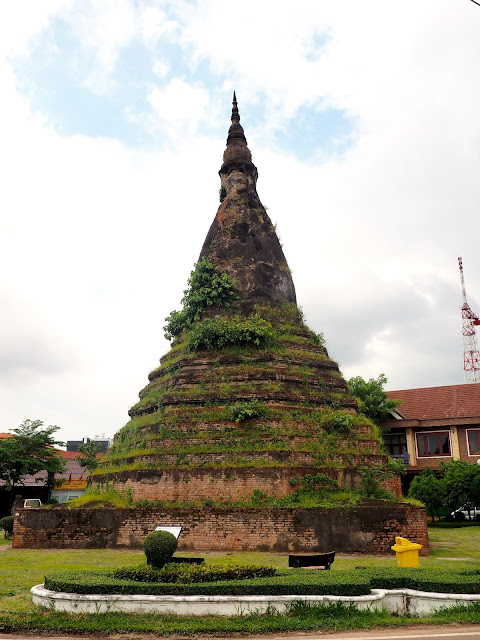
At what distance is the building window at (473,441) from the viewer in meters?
30.6

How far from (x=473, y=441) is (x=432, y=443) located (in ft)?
6.77

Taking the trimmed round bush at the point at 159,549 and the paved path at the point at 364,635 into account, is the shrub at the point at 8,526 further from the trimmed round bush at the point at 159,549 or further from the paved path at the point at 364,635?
the paved path at the point at 364,635

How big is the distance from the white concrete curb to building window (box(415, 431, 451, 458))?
24187 millimetres

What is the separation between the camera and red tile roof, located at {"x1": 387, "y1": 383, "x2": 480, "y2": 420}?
1257 inches

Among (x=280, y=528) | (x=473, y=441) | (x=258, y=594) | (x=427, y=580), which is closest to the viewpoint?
(x=258, y=594)

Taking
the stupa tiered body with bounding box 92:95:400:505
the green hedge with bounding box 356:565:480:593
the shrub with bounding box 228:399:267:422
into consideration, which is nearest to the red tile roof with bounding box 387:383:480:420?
the stupa tiered body with bounding box 92:95:400:505

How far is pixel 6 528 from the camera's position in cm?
2095

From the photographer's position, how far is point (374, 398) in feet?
104

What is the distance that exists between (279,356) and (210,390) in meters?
2.74

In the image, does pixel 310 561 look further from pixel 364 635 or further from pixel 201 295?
pixel 201 295

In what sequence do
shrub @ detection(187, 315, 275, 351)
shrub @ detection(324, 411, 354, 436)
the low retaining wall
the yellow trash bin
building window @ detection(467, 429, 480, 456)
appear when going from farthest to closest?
building window @ detection(467, 429, 480, 456) < shrub @ detection(187, 315, 275, 351) < shrub @ detection(324, 411, 354, 436) < the low retaining wall < the yellow trash bin

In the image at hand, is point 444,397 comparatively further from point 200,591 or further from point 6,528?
point 200,591

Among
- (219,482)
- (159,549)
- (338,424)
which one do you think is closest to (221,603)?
(159,549)

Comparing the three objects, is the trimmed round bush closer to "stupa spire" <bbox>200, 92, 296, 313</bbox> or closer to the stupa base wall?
the stupa base wall
